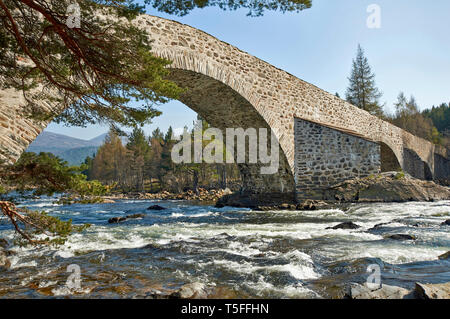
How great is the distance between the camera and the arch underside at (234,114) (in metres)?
8.99

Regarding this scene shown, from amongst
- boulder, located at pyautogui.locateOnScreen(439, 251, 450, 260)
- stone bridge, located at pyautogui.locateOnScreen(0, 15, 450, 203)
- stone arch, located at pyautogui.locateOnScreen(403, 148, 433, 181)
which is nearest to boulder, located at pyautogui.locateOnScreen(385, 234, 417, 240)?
boulder, located at pyautogui.locateOnScreen(439, 251, 450, 260)

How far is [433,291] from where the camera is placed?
2475mm

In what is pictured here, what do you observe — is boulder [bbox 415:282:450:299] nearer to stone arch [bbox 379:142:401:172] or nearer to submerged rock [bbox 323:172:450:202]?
submerged rock [bbox 323:172:450:202]

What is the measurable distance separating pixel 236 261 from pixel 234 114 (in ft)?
24.0

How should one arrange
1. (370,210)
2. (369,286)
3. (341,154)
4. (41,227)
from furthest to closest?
(341,154) → (370,210) → (41,227) → (369,286)

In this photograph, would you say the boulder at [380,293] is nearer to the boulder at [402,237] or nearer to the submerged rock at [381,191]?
the boulder at [402,237]

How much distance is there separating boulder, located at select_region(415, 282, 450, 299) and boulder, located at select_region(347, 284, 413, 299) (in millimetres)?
85

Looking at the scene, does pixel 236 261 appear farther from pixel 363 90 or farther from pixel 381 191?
pixel 363 90

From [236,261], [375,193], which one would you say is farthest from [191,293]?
[375,193]

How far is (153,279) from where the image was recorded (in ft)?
11.9

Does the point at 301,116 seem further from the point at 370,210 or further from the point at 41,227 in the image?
the point at 41,227

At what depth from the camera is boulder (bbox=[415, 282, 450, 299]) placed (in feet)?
7.95
